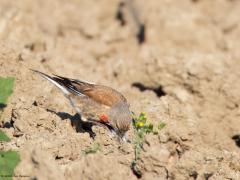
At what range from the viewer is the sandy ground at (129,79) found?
6.89m

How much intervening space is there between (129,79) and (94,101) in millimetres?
2118

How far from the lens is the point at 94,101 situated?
26.8 ft

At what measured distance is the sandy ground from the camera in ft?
22.6

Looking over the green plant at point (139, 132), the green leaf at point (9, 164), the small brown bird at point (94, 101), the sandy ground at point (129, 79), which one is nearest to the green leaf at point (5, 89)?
the sandy ground at point (129, 79)

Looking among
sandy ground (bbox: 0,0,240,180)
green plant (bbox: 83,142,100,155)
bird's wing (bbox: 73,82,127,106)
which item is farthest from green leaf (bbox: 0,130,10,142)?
bird's wing (bbox: 73,82,127,106)

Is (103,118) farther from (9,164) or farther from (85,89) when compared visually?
(9,164)

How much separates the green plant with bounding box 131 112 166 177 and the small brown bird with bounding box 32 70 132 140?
0.57 feet

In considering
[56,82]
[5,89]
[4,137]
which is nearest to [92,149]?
[4,137]

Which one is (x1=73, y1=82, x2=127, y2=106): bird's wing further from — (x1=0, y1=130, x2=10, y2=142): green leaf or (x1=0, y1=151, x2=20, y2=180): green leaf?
(x1=0, y1=151, x2=20, y2=180): green leaf

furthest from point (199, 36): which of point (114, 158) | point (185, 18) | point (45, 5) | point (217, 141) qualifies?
point (114, 158)

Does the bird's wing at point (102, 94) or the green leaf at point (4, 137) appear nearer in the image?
the green leaf at point (4, 137)

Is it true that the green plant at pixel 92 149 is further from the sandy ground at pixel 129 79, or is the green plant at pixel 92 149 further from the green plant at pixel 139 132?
the green plant at pixel 139 132

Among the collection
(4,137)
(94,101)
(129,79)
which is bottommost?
(4,137)

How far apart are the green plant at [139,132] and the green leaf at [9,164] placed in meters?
1.07
